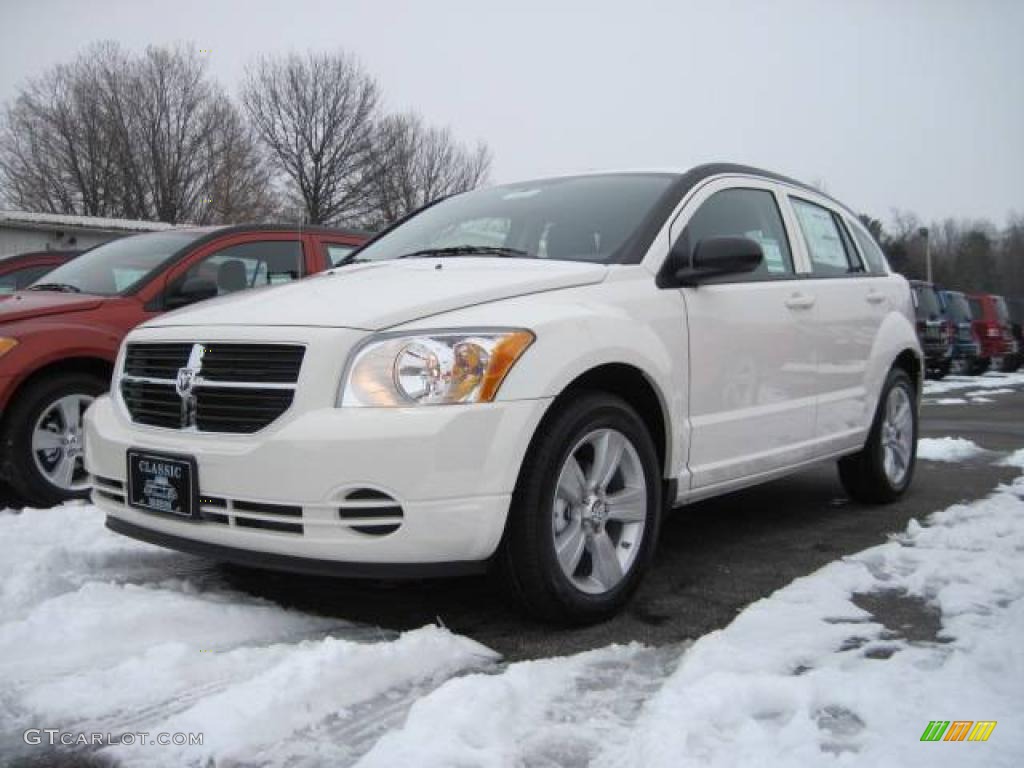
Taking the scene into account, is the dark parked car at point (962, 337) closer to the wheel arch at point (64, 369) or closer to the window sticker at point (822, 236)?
the window sticker at point (822, 236)

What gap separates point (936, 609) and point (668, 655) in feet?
3.41

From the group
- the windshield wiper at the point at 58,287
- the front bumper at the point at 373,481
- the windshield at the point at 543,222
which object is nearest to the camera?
the front bumper at the point at 373,481

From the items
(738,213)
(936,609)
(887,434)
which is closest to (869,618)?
(936,609)

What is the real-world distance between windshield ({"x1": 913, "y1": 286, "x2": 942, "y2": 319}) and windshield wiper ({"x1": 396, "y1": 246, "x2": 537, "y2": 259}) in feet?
55.5

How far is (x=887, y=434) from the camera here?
511 centimetres

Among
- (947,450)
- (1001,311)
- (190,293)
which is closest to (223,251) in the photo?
(190,293)

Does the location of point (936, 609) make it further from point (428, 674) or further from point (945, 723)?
point (428, 674)

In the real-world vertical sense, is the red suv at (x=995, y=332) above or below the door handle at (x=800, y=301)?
below

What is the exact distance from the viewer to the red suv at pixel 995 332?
849 inches

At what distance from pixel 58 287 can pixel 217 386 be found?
3271 millimetres

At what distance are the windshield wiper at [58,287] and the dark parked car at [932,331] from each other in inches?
644

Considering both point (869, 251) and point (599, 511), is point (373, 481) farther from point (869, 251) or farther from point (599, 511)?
point (869, 251)

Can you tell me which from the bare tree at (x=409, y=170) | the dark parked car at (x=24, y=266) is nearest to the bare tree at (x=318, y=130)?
the bare tree at (x=409, y=170)

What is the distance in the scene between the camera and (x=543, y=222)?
384 cm
